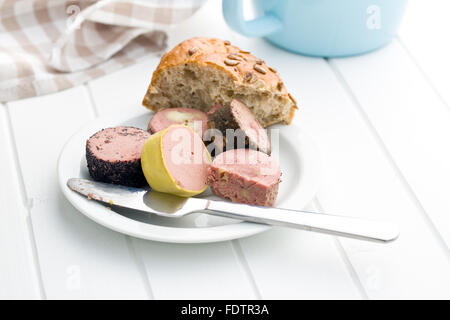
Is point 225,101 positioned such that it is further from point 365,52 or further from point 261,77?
point 365,52

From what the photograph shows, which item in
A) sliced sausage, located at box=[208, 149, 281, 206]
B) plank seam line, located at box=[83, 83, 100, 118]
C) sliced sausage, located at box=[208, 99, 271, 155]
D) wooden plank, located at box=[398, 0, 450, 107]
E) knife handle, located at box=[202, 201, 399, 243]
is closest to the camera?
knife handle, located at box=[202, 201, 399, 243]

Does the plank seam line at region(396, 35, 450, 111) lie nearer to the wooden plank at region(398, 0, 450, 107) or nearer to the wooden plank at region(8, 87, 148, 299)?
the wooden plank at region(398, 0, 450, 107)

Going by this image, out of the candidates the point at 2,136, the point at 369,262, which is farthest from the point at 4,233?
the point at 369,262

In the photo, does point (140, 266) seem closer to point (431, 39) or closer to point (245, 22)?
point (245, 22)

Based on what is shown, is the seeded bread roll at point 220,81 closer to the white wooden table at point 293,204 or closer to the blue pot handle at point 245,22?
the white wooden table at point 293,204

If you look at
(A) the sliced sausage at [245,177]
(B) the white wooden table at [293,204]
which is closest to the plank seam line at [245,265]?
(B) the white wooden table at [293,204]

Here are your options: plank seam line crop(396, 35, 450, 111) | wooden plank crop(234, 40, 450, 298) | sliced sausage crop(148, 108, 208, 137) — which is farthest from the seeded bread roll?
plank seam line crop(396, 35, 450, 111)

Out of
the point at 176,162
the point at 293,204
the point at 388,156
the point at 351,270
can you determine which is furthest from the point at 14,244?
the point at 388,156
